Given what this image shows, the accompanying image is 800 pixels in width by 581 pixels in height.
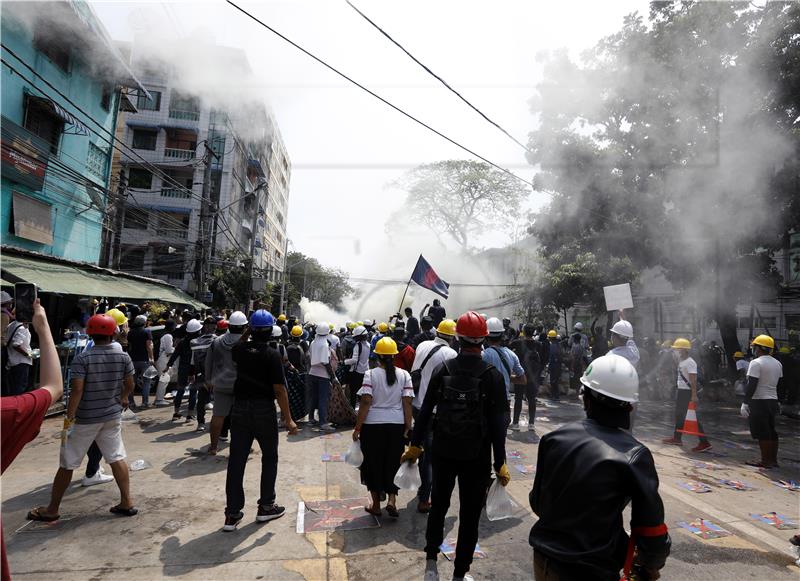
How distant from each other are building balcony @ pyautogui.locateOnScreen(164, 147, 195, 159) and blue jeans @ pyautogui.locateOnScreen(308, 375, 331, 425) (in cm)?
2481

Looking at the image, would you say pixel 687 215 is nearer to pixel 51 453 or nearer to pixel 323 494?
pixel 323 494

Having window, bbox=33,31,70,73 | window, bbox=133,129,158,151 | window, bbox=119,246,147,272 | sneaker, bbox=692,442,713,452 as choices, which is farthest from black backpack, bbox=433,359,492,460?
window, bbox=133,129,158,151

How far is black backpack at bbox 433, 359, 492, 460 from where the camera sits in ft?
8.87

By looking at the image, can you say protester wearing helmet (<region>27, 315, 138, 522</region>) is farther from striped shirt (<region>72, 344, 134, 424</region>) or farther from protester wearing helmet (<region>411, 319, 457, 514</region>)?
protester wearing helmet (<region>411, 319, 457, 514</region>)

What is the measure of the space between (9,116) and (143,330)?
766cm

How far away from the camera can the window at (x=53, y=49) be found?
11461 mm

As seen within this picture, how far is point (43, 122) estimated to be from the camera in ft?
38.9

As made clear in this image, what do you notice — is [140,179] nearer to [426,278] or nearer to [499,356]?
[426,278]

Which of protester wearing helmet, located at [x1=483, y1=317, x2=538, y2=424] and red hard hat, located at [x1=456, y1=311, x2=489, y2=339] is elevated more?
red hard hat, located at [x1=456, y1=311, x2=489, y2=339]

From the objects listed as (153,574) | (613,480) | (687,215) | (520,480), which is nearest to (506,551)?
(520,480)

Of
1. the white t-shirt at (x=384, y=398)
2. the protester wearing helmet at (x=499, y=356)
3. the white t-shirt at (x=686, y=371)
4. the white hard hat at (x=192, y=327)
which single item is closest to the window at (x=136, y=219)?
the white hard hat at (x=192, y=327)

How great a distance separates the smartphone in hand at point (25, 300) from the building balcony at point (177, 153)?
94.5 feet

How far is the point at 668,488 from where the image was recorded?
459cm

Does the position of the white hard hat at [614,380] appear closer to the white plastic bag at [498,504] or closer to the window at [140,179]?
the white plastic bag at [498,504]
